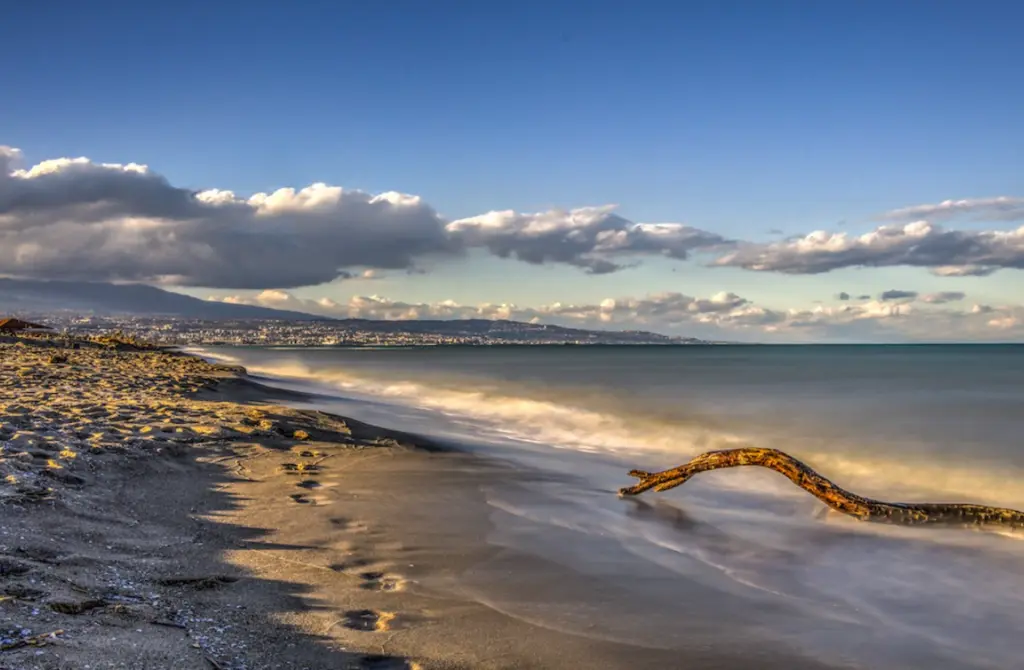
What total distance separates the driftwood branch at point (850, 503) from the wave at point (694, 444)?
1643 millimetres

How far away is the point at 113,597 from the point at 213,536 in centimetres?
242

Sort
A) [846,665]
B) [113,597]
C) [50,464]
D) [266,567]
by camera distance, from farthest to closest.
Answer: [50,464]
[266,567]
[846,665]
[113,597]

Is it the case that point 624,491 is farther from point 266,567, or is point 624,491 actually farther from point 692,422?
point 692,422

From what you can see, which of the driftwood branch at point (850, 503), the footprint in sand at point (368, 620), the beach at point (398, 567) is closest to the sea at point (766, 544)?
the beach at point (398, 567)

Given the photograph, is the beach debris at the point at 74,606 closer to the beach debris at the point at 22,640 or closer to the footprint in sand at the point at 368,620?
the beach debris at the point at 22,640

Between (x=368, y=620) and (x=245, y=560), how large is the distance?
5.97 ft

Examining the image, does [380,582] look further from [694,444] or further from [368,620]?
[694,444]

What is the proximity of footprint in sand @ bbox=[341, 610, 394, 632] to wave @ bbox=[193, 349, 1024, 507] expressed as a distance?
8.98 m

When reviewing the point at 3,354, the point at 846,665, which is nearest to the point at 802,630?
the point at 846,665

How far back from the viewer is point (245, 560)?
6.70 metres

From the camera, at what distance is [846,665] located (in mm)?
5406

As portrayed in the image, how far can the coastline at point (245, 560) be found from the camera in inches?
181

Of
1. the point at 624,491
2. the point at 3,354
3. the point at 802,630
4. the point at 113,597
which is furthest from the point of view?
the point at 3,354

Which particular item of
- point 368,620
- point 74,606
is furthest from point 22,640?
point 368,620
